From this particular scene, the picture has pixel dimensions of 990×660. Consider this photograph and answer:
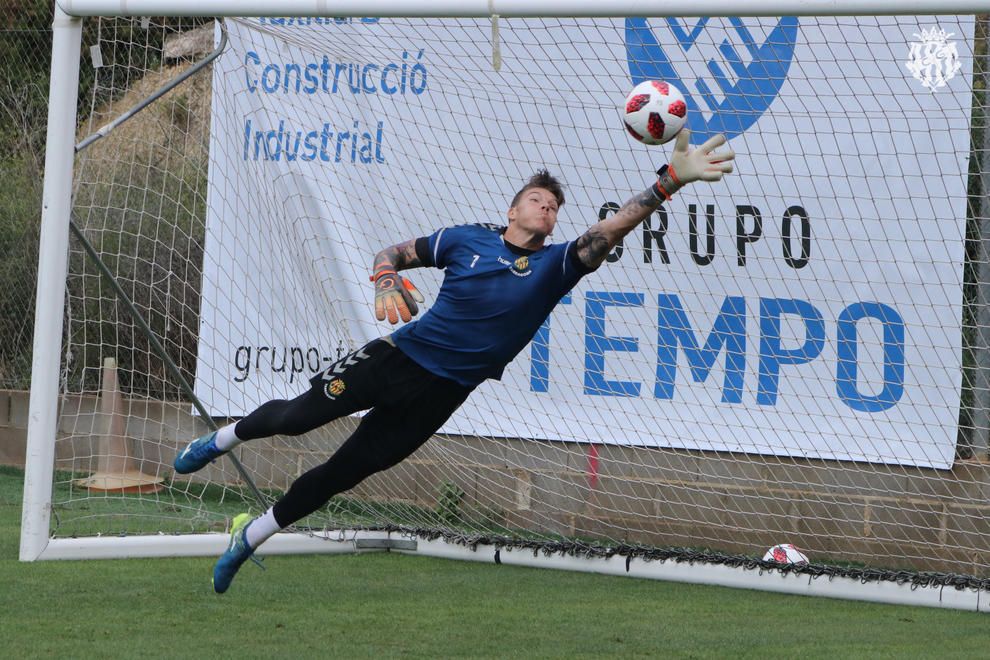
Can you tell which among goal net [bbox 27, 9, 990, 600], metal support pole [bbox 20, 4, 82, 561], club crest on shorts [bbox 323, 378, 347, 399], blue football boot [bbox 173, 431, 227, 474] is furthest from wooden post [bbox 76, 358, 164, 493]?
club crest on shorts [bbox 323, 378, 347, 399]

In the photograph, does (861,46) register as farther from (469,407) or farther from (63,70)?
(63,70)

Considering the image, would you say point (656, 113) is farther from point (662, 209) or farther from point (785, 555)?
point (785, 555)

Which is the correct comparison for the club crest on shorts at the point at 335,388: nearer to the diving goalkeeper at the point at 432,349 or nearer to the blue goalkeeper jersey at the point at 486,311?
the diving goalkeeper at the point at 432,349

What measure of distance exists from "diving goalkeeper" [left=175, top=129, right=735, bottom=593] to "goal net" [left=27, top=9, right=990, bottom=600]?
153cm

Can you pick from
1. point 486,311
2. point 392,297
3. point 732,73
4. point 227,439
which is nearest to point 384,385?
point 392,297

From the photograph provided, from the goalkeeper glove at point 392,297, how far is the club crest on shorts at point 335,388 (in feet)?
1.25

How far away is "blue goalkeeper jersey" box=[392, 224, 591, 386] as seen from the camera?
534 cm

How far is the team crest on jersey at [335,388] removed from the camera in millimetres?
5438

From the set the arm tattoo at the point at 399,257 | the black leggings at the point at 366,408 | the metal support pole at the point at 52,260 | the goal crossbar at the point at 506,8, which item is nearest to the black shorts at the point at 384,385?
the black leggings at the point at 366,408

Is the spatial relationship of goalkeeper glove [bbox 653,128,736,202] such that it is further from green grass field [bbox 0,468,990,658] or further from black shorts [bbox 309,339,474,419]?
green grass field [bbox 0,468,990,658]

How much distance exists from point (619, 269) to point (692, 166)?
2.99 metres

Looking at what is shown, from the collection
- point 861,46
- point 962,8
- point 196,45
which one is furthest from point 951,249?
point 196,45

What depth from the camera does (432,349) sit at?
5.43 meters

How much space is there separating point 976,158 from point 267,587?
4227 millimetres
